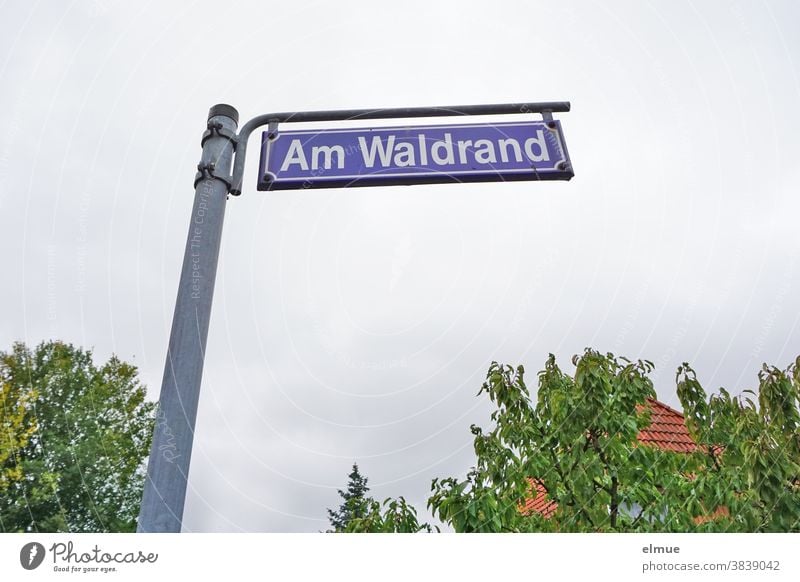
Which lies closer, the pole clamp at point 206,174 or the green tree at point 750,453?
the pole clamp at point 206,174

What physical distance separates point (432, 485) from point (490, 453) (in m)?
0.72

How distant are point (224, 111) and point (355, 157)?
22.6 inches

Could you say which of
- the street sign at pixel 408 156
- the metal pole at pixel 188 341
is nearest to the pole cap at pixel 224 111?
the metal pole at pixel 188 341

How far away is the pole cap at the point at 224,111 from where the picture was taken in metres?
2.22

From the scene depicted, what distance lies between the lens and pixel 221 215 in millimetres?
2010

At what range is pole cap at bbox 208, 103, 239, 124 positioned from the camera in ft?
7.27
